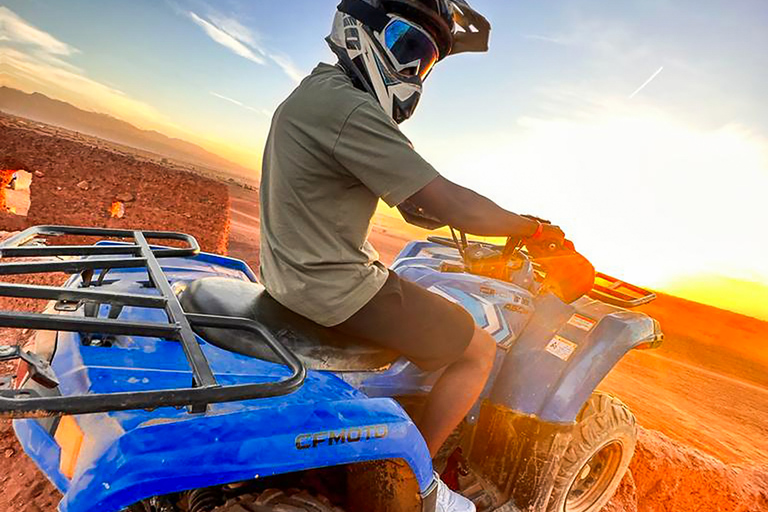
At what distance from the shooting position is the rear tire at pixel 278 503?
142 centimetres

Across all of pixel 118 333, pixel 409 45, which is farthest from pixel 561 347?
pixel 118 333

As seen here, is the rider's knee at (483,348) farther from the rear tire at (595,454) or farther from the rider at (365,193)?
the rear tire at (595,454)

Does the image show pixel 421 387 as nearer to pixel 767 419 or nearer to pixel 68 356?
pixel 68 356

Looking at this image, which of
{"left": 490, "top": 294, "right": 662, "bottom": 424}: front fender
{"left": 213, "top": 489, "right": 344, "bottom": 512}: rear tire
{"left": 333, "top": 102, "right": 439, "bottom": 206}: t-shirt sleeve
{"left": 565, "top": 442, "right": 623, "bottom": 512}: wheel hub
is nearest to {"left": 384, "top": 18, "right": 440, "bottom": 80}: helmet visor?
{"left": 333, "top": 102, "right": 439, "bottom": 206}: t-shirt sleeve

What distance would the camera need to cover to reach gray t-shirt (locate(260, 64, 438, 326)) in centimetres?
157

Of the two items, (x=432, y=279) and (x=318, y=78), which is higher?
(x=318, y=78)

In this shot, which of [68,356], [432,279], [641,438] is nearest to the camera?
[68,356]

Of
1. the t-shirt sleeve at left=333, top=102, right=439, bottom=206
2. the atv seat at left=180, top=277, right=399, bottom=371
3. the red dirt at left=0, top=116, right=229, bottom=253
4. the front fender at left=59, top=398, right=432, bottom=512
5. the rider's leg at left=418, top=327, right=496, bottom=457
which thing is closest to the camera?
the front fender at left=59, top=398, right=432, bottom=512

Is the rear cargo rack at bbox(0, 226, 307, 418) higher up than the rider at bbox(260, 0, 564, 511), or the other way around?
the rider at bbox(260, 0, 564, 511)

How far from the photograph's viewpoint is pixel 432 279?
105 inches

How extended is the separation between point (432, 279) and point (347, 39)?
1.40 meters

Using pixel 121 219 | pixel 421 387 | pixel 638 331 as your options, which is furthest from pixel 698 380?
pixel 121 219

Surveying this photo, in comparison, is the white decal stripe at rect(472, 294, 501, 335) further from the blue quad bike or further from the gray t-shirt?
the gray t-shirt

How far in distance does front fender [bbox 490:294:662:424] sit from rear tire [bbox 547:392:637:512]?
0.33 metres
